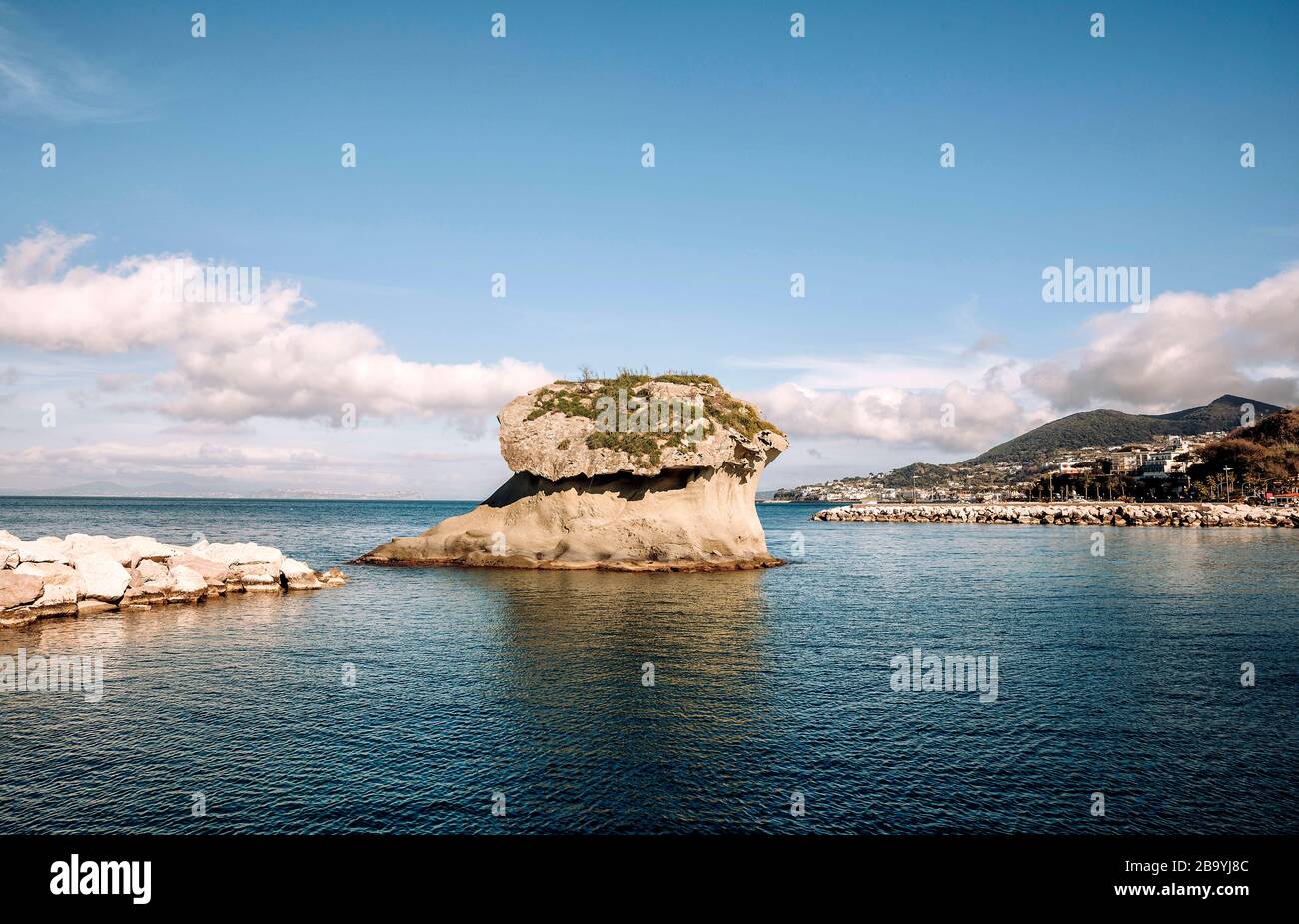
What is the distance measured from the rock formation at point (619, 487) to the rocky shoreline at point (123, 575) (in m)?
12.7

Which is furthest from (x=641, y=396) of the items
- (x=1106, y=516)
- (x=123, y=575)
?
(x=1106, y=516)

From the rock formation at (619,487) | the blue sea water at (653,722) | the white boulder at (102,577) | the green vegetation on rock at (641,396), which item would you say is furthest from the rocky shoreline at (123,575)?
the green vegetation on rock at (641,396)

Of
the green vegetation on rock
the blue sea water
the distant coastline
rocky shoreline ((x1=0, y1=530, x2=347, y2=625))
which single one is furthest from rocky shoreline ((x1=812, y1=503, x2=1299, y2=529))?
rocky shoreline ((x1=0, y1=530, x2=347, y2=625))

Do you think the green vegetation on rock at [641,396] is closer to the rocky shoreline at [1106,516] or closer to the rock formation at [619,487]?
the rock formation at [619,487]

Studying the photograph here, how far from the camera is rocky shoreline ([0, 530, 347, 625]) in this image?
31422mm

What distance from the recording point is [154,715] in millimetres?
18031

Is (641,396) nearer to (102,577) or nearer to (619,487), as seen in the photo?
(619,487)

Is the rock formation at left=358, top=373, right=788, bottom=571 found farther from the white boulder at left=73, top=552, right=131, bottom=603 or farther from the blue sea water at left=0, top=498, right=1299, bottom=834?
the white boulder at left=73, top=552, right=131, bottom=603

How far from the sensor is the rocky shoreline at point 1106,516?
116312 millimetres

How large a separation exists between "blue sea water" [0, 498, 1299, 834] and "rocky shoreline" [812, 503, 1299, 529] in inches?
3894

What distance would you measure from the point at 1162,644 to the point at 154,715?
101 feet
